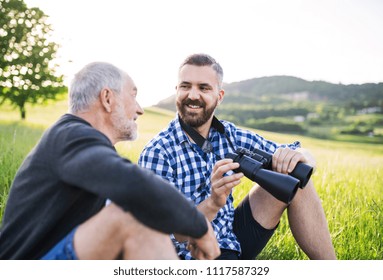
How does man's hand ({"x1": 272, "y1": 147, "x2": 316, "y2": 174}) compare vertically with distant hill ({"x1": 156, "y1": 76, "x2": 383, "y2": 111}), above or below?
above

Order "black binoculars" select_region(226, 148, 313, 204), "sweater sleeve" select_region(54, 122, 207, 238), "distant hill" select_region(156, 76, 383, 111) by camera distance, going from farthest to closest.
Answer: "distant hill" select_region(156, 76, 383, 111)
"black binoculars" select_region(226, 148, 313, 204)
"sweater sleeve" select_region(54, 122, 207, 238)

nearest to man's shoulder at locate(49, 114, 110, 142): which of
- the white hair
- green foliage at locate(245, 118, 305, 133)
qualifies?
the white hair

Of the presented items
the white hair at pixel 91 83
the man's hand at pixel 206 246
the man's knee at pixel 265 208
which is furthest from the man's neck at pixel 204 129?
the man's hand at pixel 206 246

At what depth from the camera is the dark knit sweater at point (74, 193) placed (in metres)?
1.35

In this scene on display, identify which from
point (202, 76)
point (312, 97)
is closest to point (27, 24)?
point (202, 76)

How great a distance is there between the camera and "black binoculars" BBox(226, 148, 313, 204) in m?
1.89

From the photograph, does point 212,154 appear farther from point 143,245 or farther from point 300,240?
point 143,245

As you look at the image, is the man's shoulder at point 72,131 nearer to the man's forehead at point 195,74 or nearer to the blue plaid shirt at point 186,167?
the blue plaid shirt at point 186,167

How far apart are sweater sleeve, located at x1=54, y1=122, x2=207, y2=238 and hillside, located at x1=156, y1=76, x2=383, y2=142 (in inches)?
748

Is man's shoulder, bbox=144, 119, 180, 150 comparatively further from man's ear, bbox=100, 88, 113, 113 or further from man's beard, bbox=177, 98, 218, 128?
man's ear, bbox=100, 88, 113, 113

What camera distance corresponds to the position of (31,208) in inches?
60.4

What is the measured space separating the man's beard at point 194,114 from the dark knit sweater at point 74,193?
0.94 metres

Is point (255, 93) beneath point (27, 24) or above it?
beneath
